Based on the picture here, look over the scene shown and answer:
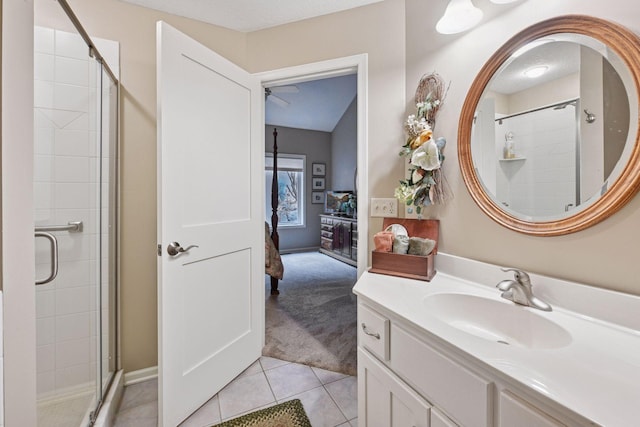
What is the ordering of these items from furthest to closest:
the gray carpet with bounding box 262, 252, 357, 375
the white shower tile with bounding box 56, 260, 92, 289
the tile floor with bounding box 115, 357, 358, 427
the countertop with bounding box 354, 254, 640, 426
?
the gray carpet with bounding box 262, 252, 357, 375 < the tile floor with bounding box 115, 357, 358, 427 < the white shower tile with bounding box 56, 260, 92, 289 < the countertop with bounding box 354, 254, 640, 426

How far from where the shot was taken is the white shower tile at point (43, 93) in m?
1.12

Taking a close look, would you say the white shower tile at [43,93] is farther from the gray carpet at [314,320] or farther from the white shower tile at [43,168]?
the gray carpet at [314,320]

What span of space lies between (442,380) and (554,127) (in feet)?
3.14

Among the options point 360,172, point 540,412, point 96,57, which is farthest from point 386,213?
point 96,57

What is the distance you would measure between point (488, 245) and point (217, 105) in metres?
1.61

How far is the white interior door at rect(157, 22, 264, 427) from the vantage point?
4.29ft

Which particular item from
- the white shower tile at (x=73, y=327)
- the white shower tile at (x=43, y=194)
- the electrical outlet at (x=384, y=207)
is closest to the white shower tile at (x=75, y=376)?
the white shower tile at (x=73, y=327)

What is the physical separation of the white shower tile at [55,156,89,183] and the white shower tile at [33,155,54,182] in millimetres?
46

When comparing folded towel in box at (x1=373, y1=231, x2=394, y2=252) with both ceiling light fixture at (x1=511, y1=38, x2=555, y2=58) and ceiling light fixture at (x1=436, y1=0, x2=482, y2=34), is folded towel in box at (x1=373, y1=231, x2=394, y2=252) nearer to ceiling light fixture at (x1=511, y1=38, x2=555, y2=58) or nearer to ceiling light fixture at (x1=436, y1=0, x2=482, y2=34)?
ceiling light fixture at (x1=511, y1=38, x2=555, y2=58)

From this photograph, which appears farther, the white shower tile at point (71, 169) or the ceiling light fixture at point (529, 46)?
the white shower tile at point (71, 169)

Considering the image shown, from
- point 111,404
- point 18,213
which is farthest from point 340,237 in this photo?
point 18,213

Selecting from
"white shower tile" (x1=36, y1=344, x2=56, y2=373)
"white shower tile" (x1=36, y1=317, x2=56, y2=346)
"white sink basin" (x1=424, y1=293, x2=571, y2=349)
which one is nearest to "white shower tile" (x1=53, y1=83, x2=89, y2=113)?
"white shower tile" (x1=36, y1=317, x2=56, y2=346)

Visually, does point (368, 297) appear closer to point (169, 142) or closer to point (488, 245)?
Result: point (488, 245)

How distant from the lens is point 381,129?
5.42ft
